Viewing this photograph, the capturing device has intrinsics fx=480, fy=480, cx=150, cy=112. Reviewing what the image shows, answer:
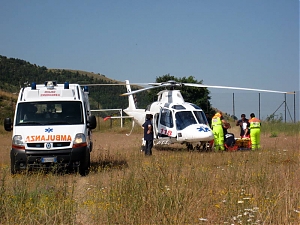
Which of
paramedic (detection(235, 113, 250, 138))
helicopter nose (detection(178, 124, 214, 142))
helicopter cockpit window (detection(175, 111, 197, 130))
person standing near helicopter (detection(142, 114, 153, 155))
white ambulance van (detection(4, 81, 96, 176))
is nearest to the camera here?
white ambulance van (detection(4, 81, 96, 176))

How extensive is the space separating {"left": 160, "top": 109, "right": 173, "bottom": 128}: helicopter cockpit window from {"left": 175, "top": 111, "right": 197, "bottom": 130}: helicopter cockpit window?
0.34m

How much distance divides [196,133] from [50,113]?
616cm

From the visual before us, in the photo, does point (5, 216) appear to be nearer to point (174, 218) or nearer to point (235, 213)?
point (174, 218)

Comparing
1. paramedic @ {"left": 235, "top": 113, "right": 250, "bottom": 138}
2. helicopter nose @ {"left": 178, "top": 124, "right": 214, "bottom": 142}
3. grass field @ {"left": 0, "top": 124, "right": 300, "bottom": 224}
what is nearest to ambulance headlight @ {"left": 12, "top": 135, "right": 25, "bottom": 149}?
grass field @ {"left": 0, "top": 124, "right": 300, "bottom": 224}

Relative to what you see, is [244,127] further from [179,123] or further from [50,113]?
[50,113]

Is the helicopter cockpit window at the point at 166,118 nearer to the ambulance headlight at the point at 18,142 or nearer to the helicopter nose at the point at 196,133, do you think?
the helicopter nose at the point at 196,133

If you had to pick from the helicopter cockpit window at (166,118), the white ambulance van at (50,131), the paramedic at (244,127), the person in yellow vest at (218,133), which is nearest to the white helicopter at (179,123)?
the helicopter cockpit window at (166,118)

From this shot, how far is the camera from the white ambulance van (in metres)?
12.2

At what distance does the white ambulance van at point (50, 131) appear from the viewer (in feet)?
39.9

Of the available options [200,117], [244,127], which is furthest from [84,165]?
[244,127]

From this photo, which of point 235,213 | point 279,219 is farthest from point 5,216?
point 279,219

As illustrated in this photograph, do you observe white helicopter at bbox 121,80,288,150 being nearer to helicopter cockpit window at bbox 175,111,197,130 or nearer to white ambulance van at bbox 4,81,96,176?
helicopter cockpit window at bbox 175,111,197,130

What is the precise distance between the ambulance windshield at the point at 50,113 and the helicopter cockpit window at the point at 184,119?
575 cm

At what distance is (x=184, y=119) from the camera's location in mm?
18266
